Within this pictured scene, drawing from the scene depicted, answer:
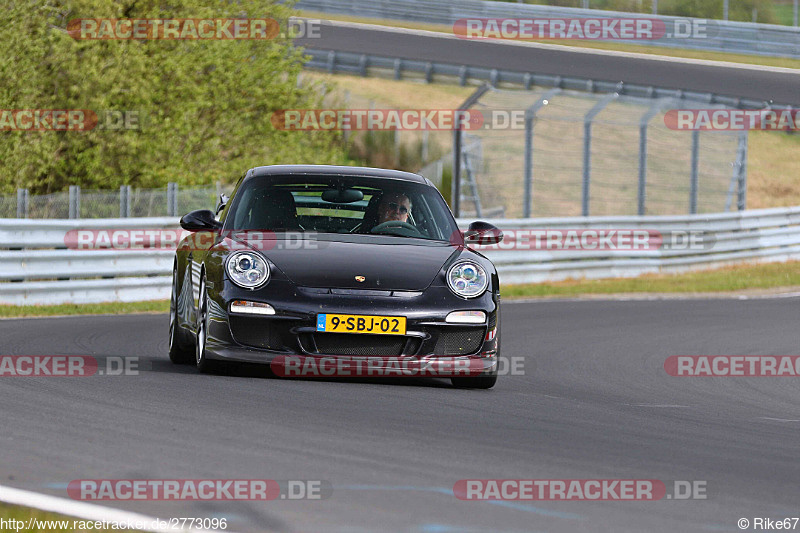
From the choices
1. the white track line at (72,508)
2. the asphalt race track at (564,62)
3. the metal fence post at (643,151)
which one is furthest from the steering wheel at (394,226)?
the asphalt race track at (564,62)

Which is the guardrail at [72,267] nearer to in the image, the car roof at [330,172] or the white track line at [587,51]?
the car roof at [330,172]

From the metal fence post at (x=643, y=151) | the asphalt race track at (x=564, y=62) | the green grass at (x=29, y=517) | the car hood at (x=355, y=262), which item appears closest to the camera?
the green grass at (x=29, y=517)

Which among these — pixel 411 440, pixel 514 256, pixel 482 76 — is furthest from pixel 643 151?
pixel 411 440

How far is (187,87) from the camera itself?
22.7m

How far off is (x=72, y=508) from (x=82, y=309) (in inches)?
423

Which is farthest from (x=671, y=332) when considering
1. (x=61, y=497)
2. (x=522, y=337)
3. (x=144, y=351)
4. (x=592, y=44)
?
(x=592, y=44)

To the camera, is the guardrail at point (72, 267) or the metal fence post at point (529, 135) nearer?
the guardrail at point (72, 267)

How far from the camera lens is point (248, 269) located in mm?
8094

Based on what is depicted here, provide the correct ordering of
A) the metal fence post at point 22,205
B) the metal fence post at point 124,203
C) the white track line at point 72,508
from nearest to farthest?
the white track line at point 72,508 < the metal fence post at point 22,205 < the metal fence post at point 124,203

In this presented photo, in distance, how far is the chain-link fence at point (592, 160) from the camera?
2266 centimetres

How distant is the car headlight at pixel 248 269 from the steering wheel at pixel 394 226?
1087 millimetres

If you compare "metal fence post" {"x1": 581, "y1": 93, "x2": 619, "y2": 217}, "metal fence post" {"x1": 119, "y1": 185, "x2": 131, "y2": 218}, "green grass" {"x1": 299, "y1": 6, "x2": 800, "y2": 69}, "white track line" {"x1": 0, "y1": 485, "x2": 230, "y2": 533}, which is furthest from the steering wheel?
"green grass" {"x1": 299, "y1": 6, "x2": 800, "y2": 69}

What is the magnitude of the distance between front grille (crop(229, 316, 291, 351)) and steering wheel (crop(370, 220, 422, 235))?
4.27ft

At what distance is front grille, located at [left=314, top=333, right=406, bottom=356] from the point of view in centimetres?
793
